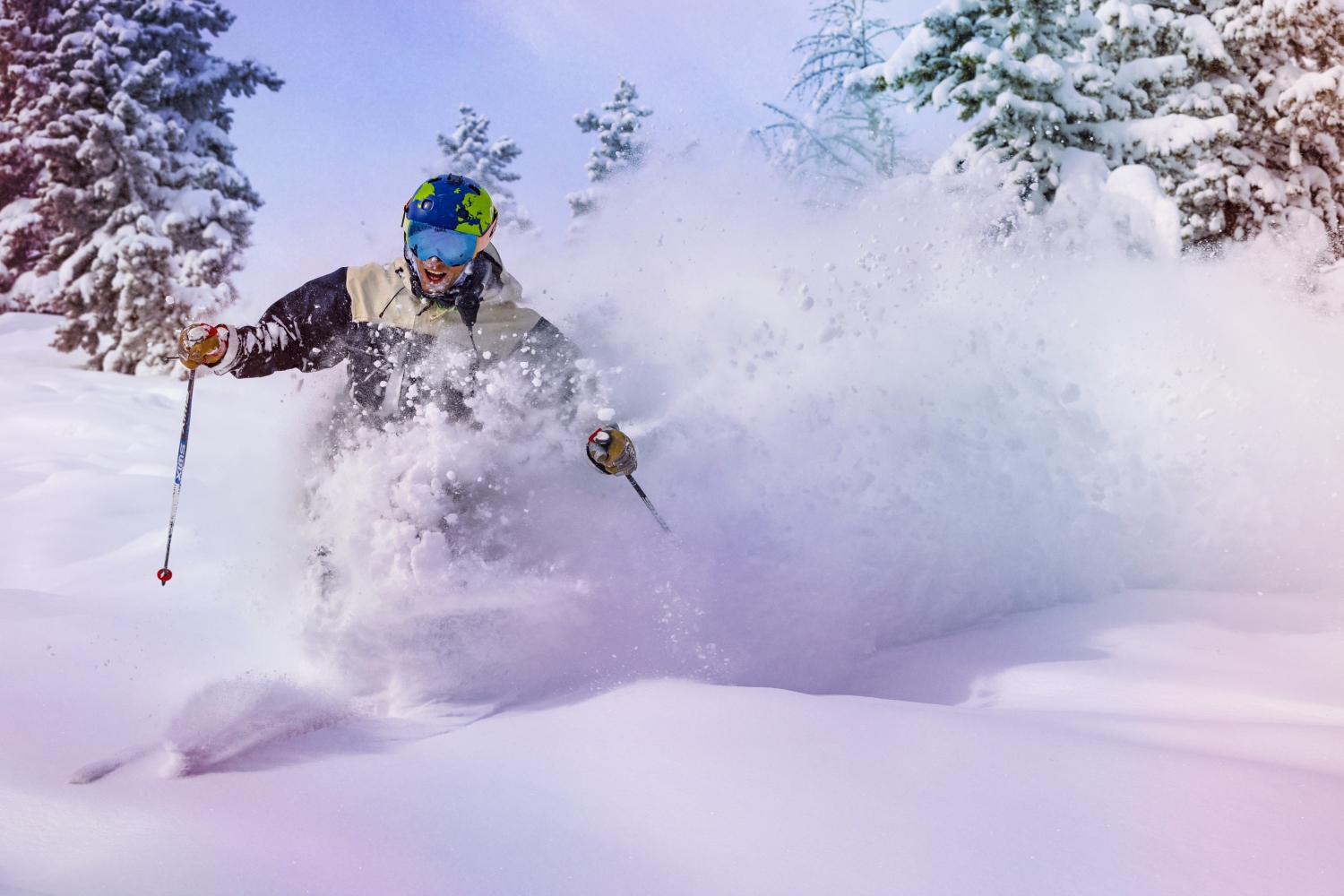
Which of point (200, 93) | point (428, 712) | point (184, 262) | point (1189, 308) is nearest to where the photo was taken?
point (428, 712)

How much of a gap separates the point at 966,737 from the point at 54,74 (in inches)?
877

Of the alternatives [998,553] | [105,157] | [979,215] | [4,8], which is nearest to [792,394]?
[998,553]

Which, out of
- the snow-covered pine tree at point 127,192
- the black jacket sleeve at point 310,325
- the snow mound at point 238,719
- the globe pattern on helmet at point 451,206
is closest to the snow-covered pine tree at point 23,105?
the snow-covered pine tree at point 127,192

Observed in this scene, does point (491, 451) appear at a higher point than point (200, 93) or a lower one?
lower

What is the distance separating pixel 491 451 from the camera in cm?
385

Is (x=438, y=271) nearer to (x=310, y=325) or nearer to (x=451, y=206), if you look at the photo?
(x=451, y=206)

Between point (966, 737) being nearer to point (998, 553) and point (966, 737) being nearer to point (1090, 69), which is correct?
point (998, 553)

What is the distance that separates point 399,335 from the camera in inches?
156

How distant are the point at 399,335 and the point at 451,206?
64 cm

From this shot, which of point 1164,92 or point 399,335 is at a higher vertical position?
point 1164,92

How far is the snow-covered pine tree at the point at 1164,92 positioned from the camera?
1108 cm

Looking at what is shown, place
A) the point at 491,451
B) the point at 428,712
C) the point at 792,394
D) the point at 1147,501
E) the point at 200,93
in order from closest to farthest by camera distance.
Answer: the point at 428,712 < the point at 491,451 < the point at 792,394 < the point at 1147,501 < the point at 200,93

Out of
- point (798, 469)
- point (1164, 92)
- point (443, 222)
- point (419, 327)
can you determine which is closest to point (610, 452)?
point (419, 327)

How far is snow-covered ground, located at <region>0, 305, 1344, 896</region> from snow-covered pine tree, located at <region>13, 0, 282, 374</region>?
51.0ft
